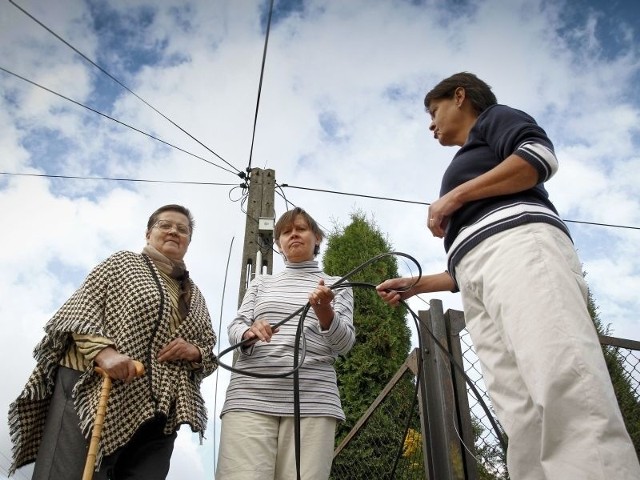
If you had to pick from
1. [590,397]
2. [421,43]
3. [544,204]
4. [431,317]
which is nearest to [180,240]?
[431,317]

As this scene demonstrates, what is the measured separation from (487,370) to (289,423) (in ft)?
2.35

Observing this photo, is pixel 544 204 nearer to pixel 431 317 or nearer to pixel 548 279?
pixel 548 279

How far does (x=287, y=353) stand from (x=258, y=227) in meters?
2.23

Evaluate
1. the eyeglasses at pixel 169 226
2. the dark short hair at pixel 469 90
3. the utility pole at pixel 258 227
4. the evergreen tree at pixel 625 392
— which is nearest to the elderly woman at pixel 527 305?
the dark short hair at pixel 469 90

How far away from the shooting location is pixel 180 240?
1.96 metres

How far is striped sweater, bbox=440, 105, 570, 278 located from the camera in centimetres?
113

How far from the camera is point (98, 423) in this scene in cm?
130

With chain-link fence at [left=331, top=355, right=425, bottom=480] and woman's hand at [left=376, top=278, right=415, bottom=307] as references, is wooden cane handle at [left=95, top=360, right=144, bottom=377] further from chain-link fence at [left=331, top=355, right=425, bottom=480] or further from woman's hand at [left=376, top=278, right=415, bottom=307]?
chain-link fence at [left=331, top=355, right=425, bottom=480]

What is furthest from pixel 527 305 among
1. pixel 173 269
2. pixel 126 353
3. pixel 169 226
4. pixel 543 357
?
pixel 169 226

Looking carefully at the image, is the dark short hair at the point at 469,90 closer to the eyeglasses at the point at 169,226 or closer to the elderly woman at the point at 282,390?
the elderly woman at the point at 282,390

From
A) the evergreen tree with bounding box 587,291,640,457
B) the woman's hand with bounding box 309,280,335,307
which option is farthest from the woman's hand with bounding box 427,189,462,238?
the evergreen tree with bounding box 587,291,640,457

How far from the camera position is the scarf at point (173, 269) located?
1.80m

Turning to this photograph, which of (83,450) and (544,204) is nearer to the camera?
(544,204)

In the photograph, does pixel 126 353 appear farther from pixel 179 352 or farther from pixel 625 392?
pixel 625 392
